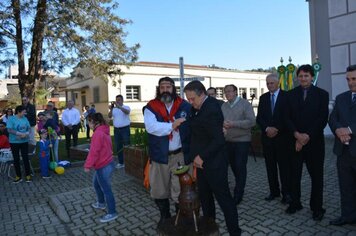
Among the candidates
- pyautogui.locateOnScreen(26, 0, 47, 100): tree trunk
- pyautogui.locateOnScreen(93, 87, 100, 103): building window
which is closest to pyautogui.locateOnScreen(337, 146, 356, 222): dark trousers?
pyautogui.locateOnScreen(26, 0, 47, 100): tree trunk

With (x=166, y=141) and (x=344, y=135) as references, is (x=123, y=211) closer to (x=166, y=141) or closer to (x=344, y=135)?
(x=166, y=141)

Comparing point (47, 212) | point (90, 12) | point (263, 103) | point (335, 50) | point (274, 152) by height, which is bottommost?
point (47, 212)

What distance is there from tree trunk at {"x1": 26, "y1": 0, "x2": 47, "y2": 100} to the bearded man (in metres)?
11.2

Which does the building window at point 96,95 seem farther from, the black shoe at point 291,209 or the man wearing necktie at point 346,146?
the man wearing necktie at point 346,146

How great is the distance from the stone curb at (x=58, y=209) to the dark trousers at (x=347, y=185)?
13.1ft

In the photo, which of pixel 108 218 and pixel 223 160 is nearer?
pixel 223 160

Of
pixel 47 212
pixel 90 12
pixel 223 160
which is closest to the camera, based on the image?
pixel 223 160

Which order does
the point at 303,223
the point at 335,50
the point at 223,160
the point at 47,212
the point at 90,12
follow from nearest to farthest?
the point at 223,160
the point at 303,223
the point at 47,212
the point at 335,50
the point at 90,12

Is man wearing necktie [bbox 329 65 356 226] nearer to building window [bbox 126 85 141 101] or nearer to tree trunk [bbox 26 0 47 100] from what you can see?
tree trunk [bbox 26 0 47 100]

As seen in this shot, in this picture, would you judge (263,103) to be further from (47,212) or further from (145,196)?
(47,212)

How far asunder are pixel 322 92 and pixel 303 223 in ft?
5.69

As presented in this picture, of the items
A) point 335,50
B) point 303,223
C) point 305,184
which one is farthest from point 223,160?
point 335,50

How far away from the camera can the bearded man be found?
393cm

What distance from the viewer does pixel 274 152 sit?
5.14 metres
